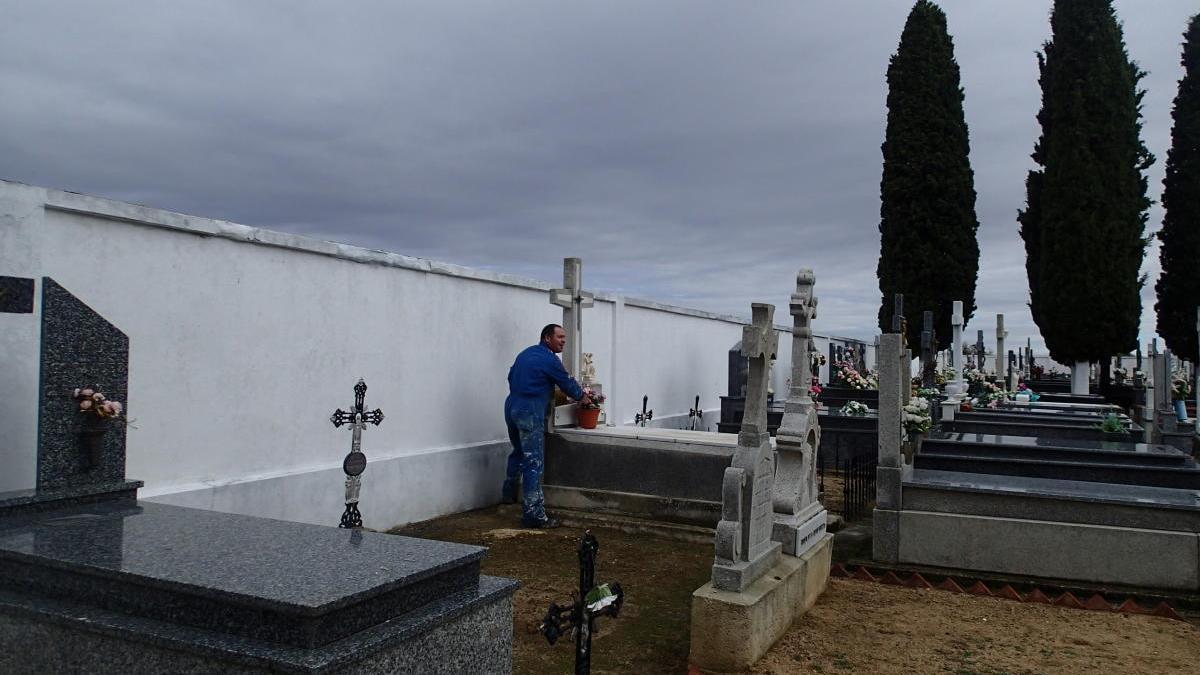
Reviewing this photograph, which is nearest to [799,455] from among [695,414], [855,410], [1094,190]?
[855,410]

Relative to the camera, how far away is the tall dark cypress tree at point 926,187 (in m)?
22.0

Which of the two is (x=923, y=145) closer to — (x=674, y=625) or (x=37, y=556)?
(x=674, y=625)

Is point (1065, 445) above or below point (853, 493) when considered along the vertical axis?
above

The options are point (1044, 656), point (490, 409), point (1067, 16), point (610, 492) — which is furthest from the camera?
point (1067, 16)

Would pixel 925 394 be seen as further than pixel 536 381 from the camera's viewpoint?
Yes

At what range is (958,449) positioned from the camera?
872 cm

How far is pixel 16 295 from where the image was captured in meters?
4.46

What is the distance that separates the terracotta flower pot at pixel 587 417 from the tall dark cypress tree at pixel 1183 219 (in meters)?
21.7

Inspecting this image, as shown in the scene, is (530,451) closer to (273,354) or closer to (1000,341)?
(273,354)

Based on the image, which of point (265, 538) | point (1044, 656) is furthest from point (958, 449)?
point (265, 538)

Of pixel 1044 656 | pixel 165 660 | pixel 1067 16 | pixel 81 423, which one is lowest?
pixel 1044 656

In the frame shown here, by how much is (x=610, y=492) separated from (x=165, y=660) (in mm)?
5589

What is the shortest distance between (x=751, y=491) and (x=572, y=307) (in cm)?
480

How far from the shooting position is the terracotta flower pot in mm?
8867
